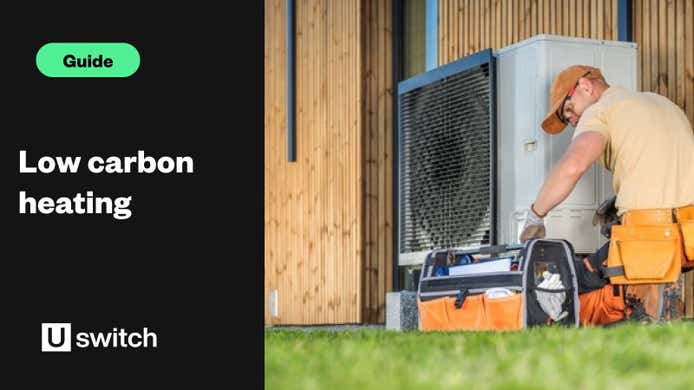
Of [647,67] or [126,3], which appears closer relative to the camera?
[126,3]

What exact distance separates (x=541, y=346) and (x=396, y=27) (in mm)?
7953

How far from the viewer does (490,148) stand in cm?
800

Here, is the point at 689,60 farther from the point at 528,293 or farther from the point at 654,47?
the point at 528,293

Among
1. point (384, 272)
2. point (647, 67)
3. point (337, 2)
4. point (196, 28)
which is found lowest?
point (384, 272)

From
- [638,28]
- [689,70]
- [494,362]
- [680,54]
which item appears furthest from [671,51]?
[494,362]

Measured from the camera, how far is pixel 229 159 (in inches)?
84.6

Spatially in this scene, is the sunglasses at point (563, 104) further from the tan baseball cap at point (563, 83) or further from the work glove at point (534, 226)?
the work glove at point (534, 226)

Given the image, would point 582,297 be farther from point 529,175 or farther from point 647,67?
point 647,67

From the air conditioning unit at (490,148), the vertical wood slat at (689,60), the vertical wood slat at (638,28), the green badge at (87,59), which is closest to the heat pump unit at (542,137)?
the air conditioning unit at (490,148)

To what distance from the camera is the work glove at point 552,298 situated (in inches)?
232

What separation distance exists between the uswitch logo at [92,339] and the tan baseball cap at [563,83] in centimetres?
470

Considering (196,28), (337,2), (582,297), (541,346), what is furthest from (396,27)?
(196,28)

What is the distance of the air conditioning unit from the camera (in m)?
7.35

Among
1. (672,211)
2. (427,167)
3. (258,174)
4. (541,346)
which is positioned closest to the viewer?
(258,174)
